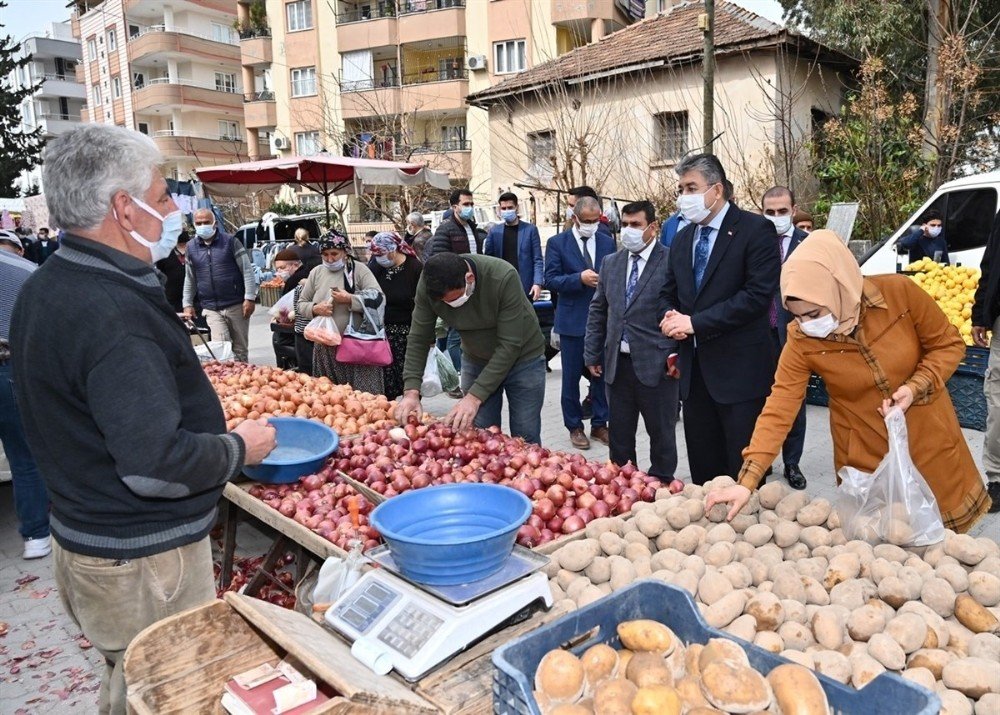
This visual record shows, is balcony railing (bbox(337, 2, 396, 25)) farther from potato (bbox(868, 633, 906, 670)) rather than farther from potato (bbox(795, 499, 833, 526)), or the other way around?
potato (bbox(868, 633, 906, 670))

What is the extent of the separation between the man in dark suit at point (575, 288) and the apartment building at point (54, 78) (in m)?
62.5

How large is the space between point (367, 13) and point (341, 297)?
29.6 meters

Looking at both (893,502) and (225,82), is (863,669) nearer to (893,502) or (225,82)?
(893,502)

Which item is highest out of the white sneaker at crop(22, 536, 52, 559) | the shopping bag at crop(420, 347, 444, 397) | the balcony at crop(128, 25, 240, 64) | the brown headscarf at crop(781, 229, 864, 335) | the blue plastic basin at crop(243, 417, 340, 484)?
the balcony at crop(128, 25, 240, 64)

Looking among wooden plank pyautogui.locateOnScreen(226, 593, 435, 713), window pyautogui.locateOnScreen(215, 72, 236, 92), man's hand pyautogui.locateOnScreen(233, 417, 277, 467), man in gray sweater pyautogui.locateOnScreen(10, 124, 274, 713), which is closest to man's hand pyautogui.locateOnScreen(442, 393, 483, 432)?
man's hand pyautogui.locateOnScreen(233, 417, 277, 467)

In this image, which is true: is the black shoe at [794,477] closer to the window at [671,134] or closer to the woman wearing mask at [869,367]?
the woman wearing mask at [869,367]

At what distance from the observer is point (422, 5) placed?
3044 cm

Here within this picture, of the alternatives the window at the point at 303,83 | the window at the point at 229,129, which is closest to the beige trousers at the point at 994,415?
the window at the point at 303,83

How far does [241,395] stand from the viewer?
501 centimetres

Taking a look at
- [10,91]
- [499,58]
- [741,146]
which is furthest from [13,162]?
[741,146]

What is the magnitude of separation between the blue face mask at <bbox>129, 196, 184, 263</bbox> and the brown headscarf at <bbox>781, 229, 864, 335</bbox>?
2092mm

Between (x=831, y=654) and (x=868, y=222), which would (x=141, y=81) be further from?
(x=831, y=654)

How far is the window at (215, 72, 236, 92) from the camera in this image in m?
45.3

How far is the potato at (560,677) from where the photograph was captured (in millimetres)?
1589
